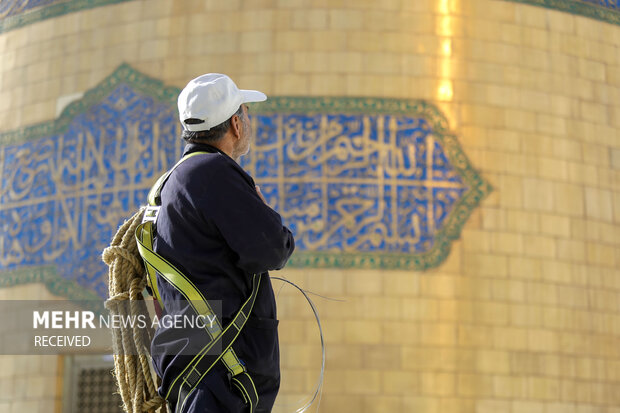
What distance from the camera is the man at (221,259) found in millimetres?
2146

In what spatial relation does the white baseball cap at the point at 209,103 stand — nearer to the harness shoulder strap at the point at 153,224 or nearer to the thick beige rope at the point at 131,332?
the harness shoulder strap at the point at 153,224

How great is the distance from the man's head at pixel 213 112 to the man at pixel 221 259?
0.30 ft

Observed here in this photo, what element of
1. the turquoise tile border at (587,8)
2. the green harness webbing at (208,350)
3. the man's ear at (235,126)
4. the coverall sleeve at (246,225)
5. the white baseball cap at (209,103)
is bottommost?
the green harness webbing at (208,350)

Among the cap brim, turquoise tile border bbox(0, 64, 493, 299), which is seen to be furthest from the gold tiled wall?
the cap brim

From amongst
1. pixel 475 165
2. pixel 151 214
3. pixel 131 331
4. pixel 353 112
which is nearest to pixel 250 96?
pixel 151 214

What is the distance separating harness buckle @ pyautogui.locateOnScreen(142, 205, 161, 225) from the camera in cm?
234

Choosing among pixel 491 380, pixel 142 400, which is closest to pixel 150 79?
pixel 491 380

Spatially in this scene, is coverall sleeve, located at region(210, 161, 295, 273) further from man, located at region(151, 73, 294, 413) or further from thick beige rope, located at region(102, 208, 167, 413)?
thick beige rope, located at region(102, 208, 167, 413)

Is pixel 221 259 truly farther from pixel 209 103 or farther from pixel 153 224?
pixel 209 103

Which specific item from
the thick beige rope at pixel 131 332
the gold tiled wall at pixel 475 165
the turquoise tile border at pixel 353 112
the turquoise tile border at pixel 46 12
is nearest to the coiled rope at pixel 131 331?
the thick beige rope at pixel 131 332

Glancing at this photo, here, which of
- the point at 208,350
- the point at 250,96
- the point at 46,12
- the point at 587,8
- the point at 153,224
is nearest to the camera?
the point at 208,350

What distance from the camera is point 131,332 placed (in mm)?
2377

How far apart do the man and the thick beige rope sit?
0.11m

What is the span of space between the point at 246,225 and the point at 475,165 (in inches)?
181
